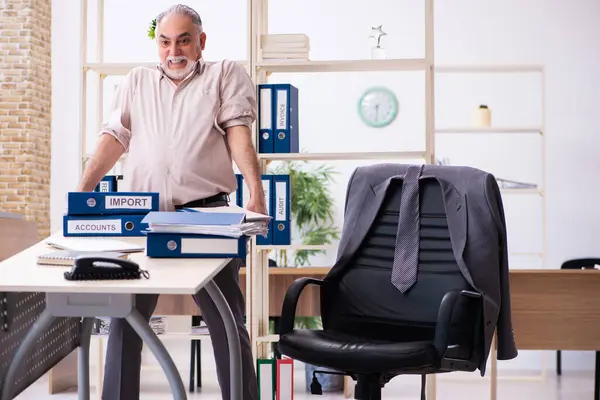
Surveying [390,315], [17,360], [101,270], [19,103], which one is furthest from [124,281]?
[19,103]

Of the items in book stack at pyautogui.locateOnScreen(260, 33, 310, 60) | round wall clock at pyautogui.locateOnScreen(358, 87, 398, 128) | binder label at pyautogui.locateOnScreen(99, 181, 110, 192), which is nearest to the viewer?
binder label at pyautogui.locateOnScreen(99, 181, 110, 192)

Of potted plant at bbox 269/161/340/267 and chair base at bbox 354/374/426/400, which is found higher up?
potted plant at bbox 269/161/340/267

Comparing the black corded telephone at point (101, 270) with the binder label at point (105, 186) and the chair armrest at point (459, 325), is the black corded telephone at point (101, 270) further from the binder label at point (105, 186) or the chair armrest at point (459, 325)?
the binder label at point (105, 186)

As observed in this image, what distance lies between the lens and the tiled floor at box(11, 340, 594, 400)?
4723 mm

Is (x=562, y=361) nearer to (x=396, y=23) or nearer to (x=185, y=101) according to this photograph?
(x=396, y=23)

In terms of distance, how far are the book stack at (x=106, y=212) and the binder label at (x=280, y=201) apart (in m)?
1.79

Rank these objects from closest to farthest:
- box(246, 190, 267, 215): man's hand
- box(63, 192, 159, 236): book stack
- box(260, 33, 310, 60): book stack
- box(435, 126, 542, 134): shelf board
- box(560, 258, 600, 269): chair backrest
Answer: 1. box(63, 192, 159, 236): book stack
2. box(246, 190, 267, 215): man's hand
3. box(260, 33, 310, 60): book stack
4. box(435, 126, 542, 134): shelf board
5. box(560, 258, 600, 269): chair backrest

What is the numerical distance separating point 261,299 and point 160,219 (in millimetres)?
2194

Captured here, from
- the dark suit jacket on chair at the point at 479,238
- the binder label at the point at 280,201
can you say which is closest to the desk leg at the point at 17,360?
the dark suit jacket on chair at the point at 479,238

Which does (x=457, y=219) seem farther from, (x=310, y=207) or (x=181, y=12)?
(x=310, y=207)

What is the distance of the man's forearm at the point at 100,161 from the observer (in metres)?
2.61

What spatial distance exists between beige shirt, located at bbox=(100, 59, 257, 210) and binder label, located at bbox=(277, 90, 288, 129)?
1.14m

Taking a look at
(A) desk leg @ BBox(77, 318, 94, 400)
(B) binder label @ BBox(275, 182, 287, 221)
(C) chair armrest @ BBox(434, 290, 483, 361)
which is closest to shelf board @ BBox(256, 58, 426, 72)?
(B) binder label @ BBox(275, 182, 287, 221)

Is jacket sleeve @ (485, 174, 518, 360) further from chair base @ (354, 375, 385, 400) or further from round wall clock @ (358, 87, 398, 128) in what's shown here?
round wall clock @ (358, 87, 398, 128)
